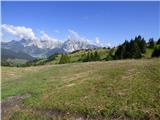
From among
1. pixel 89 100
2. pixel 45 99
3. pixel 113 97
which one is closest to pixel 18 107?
pixel 45 99

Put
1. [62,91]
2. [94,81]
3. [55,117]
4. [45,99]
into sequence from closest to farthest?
1. [55,117]
2. [45,99]
3. [62,91]
4. [94,81]

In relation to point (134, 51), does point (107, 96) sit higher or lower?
lower

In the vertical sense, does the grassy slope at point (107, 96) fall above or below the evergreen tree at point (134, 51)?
below

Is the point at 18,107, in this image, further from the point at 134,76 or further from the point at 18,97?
the point at 134,76

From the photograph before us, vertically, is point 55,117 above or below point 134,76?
below

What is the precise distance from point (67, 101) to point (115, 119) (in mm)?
6847

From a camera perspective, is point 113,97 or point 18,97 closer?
point 113,97

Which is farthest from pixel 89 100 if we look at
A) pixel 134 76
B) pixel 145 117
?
pixel 134 76

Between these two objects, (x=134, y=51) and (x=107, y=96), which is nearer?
(x=107, y=96)

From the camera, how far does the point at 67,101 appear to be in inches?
982

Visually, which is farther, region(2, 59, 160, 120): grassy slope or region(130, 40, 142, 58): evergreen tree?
region(130, 40, 142, 58): evergreen tree

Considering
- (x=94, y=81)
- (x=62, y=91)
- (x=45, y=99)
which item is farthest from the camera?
(x=94, y=81)

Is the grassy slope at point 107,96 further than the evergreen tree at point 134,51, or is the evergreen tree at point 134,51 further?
the evergreen tree at point 134,51

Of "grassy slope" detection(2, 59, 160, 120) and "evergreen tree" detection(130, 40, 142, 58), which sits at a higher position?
"evergreen tree" detection(130, 40, 142, 58)
